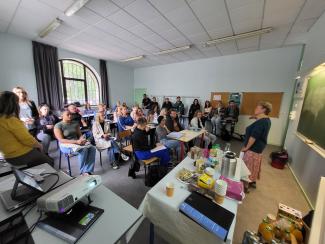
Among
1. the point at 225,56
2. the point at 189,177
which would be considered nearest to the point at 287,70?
the point at 225,56

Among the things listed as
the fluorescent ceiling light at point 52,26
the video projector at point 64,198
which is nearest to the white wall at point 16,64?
the fluorescent ceiling light at point 52,26

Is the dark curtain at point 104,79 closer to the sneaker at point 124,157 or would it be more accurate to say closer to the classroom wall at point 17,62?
the classroom wall at point 17,62

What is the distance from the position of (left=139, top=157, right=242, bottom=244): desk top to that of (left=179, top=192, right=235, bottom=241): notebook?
5 centimetres

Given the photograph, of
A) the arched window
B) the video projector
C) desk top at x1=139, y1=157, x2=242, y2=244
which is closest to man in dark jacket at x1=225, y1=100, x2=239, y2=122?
desk top at x1=139, y1=157, x2=242, y2=244

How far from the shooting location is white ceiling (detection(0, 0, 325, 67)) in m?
2.51

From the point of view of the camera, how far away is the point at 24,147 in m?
1.64

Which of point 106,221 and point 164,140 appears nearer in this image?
point 106,221

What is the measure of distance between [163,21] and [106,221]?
142 inches

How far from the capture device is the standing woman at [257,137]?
2.05 meters

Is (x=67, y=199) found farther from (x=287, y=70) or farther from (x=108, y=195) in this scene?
(x=287, y=70)

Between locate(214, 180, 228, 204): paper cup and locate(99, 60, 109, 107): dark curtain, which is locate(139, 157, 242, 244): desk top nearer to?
locate(214, 180, 228, 204): paper cup

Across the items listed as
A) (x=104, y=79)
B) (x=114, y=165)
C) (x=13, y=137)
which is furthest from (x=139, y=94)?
(x=13, y=137)

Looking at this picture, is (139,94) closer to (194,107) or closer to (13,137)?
(194,107)

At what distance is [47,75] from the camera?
4.92 m
